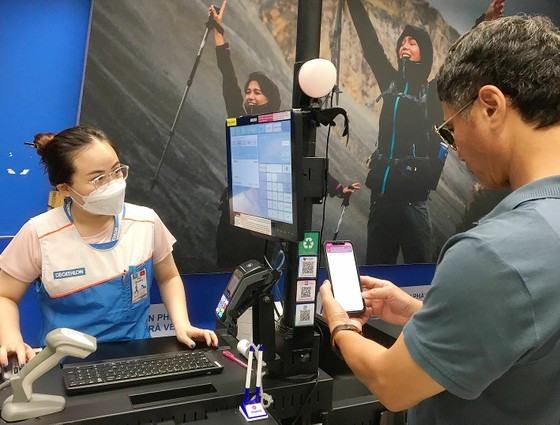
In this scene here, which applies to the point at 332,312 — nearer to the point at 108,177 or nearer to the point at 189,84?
the point at 108,177

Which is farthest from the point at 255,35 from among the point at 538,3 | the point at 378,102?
the point at 538,3

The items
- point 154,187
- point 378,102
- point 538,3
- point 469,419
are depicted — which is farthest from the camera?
point 538,3

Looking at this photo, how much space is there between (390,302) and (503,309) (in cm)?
62

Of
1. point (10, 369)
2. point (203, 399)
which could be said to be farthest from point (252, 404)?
point (10, 369)

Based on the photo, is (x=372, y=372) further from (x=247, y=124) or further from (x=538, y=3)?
(x=538, y=3)

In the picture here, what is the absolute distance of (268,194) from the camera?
4.04ft

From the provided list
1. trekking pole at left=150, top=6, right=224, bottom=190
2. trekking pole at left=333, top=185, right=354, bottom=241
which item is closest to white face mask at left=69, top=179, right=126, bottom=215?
trekking pole at left=150, top=6, right=224, bottom=190

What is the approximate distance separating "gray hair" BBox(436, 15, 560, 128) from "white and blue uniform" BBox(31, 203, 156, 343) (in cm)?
123

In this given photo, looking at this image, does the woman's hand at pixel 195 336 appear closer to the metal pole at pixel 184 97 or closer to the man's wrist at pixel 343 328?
the man's wrist at pixel 343 328

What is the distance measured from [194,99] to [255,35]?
0.50m

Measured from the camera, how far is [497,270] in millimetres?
667

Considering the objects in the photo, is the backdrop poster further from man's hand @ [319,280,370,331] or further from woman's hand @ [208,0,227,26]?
man's hand @ [319,280,370,331]

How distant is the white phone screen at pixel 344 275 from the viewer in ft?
4.13

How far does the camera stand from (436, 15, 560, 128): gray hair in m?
0.76
